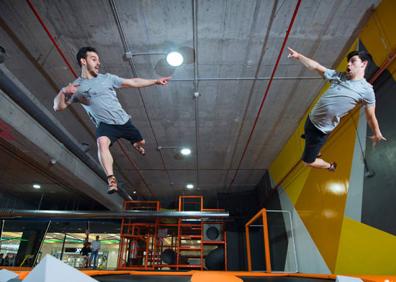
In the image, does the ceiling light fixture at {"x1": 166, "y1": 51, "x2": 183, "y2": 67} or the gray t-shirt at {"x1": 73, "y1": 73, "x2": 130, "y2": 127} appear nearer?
the gray t-shirt at {"x1": 73, "y1": 73, "x2": 130, "y2": 127}

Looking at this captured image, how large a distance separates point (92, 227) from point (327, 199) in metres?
10.9

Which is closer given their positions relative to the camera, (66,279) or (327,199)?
(66,279)

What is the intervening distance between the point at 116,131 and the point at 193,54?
2.07 metres

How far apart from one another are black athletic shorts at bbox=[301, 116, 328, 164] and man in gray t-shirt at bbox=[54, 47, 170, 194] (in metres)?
1.40

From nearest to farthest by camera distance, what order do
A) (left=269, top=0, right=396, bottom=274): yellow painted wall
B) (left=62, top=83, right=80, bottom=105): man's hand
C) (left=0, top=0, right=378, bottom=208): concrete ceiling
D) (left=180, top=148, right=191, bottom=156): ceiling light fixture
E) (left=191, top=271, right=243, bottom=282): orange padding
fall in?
(left=62, top=83, right=80, bottom=105): man's hand
(left=191, top=271, right=243, bottom=282): orange padding
(left=269, top=0, right=396, bottom=274): yellow painted wall
(left=0, top=0, right=378, bottom=208): concrete ceiling
(left=180, top=148, right=191, bottom=156): ceiling light fixture

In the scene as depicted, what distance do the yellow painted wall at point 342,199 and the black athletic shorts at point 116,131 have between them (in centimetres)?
289

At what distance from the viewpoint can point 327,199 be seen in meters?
4.55

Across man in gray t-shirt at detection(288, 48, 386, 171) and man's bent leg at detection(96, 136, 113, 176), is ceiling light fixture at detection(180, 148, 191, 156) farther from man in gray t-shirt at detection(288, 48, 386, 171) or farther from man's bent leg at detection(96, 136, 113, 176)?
man in gray t-shirt at detection(288, 48, 386, 171)

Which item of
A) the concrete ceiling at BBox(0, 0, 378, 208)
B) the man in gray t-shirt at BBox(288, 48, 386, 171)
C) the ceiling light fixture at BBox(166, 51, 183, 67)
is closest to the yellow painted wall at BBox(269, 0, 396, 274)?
the concrete ceiling at BBox(0, 0, 378, 208)

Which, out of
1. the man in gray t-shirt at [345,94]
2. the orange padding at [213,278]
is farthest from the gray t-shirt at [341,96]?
the orange padding at [213,278]

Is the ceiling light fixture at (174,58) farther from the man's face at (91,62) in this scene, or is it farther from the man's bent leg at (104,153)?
the man's bent leg at (104,153)

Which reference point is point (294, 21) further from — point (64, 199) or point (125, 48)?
point (64, 199)

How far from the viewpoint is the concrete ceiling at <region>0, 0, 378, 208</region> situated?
3.38 meters

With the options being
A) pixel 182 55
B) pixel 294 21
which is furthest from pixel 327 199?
pixel 182 55
